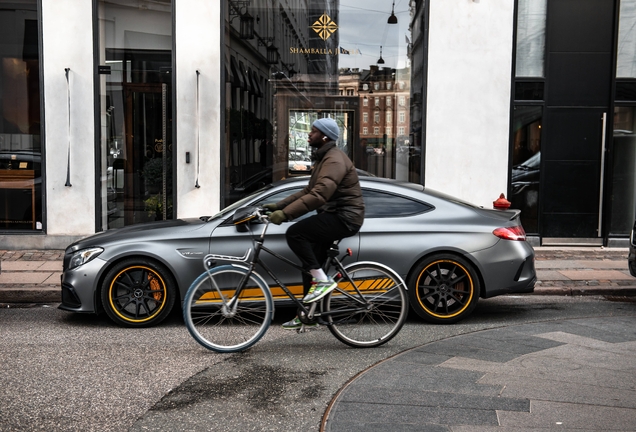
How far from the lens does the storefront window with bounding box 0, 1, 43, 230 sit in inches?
498

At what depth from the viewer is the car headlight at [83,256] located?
24.0 ft

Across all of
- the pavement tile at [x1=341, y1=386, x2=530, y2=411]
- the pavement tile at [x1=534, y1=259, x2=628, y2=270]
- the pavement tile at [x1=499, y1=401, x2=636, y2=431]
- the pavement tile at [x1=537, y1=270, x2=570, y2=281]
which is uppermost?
the pavement tile at [x1=499, y1=401, x2=636, y2=431]

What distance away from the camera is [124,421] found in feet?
15.3

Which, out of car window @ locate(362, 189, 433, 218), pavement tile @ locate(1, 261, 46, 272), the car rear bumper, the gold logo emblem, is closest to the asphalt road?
the car rear bumper

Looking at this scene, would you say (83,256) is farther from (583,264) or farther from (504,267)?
(583,264)

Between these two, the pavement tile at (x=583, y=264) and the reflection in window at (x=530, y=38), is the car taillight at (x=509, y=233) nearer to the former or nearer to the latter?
the pavement tile at (x=583, y=264)

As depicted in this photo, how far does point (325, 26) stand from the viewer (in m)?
13.2

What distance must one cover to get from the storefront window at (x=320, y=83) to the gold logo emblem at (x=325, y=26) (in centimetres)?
2

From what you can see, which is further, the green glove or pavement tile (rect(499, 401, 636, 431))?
the green glove

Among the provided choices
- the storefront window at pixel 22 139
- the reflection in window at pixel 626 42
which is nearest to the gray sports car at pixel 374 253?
the storefront window at pixel 22 139

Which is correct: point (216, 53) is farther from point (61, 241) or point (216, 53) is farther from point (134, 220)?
point (61, 241)

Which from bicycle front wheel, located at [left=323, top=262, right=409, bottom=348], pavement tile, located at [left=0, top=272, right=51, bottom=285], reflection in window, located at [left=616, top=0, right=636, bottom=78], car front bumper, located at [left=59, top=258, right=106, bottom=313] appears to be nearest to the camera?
bicycle front wheel, located at [left=323, top=262, right=409, bottom=348]

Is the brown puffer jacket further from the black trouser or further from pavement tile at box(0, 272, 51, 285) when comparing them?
pavement tile at box(0, 272, 51, 285)

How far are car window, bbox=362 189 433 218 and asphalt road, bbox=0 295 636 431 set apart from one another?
113 centimetres
